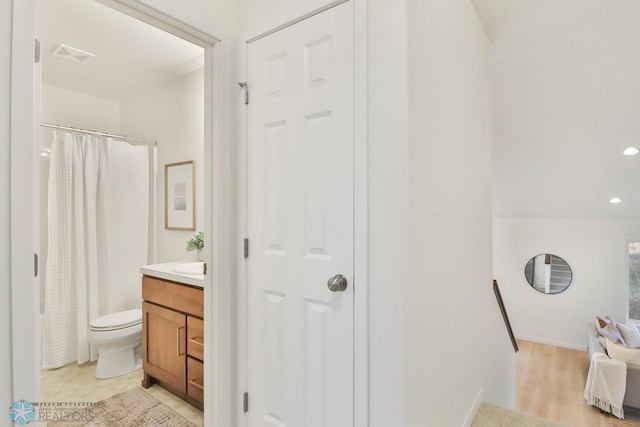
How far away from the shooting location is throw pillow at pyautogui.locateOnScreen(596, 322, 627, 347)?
4.84 meters

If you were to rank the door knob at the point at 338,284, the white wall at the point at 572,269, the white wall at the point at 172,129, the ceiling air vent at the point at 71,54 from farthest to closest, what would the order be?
the white wall at the point at 572,269 → the white wall at the point at 172,129 → the ceiling air vent at the point at 71,54 → the door knob at the point at 338,284

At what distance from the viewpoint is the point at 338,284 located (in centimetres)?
126

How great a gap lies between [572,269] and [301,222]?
23.4ft

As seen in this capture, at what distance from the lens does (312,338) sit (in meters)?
1.37

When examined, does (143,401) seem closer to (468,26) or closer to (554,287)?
(468,26)

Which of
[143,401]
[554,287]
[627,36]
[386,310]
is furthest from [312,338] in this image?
[554,287]

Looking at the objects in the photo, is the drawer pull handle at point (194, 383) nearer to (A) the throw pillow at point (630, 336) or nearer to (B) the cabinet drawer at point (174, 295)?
(B) the cabinet drawer at point (174, 295)

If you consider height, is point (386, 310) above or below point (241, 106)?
below

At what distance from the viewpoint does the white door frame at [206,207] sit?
104 cm

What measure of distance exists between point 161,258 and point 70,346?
1029 millimetres

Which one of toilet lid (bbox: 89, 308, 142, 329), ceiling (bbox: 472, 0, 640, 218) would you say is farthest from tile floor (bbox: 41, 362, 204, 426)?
ceiling (bbox: 472, 0, 640, 218)

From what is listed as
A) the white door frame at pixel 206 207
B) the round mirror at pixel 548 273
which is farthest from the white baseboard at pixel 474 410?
the round mirror at pixel 548 273

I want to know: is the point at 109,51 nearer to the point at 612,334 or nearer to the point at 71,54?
the point at 71,54

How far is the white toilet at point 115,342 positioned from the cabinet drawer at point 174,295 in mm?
523
